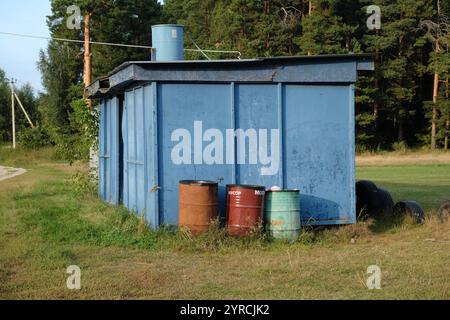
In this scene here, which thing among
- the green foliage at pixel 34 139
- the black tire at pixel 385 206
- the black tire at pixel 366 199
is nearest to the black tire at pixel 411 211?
the black tire at pixel 385 206

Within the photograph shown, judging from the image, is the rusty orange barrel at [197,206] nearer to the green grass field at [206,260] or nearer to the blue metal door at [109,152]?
the green grass field at [206,260]

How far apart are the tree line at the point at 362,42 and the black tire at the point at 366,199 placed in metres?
36.1

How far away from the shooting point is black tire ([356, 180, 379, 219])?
13.8m

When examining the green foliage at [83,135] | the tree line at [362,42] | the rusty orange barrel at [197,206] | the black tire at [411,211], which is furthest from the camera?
the tree line at [362,42]

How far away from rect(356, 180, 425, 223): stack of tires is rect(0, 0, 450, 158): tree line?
36269 millimetres

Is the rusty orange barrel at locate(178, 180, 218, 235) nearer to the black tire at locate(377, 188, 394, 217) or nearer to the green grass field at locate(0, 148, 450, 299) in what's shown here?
the green grass field at locate(0, 148, 450, 299)

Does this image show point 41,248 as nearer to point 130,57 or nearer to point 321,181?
point 321,181

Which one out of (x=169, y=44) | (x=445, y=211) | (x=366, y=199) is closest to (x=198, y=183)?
(x=169, y=44)

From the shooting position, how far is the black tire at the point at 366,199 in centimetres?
1381

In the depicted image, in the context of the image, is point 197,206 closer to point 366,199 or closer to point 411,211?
point 366,199

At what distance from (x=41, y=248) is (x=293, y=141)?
15.9 feet

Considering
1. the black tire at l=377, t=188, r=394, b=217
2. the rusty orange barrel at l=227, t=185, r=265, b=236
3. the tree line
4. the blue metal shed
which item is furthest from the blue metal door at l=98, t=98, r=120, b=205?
the tree line

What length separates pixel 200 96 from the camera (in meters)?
11.5
